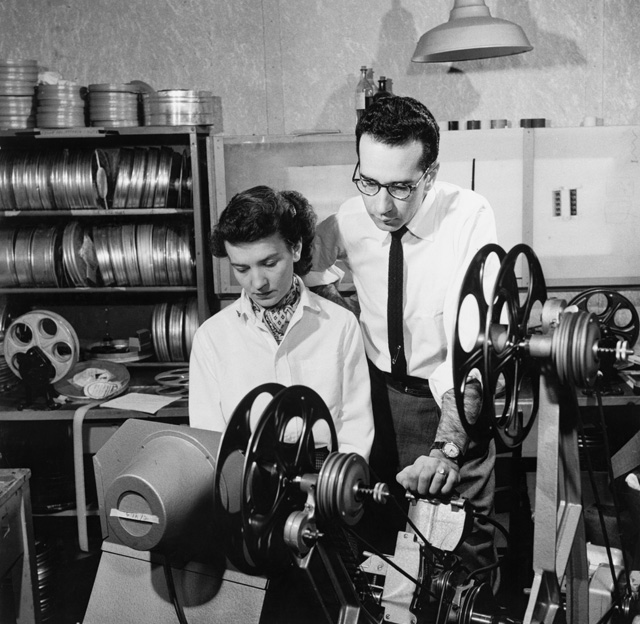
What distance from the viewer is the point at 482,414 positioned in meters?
1.64

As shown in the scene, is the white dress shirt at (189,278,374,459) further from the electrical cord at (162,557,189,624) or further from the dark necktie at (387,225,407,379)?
the electrical cord at (162,557,189,624)

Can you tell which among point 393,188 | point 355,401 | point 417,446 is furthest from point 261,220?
point 417,446

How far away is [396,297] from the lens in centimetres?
254

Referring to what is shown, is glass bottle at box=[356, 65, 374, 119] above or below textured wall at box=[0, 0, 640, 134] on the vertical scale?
below

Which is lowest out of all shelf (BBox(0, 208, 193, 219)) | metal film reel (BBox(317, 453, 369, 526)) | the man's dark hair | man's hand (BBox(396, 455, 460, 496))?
man's hand (BBox(396, 455, 460, 496))

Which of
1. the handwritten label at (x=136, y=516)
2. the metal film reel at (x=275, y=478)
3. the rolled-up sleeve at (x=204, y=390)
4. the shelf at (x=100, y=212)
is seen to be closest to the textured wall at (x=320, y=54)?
the shelf at (x=100, y=212)

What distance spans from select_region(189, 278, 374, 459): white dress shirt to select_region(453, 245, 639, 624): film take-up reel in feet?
2.26

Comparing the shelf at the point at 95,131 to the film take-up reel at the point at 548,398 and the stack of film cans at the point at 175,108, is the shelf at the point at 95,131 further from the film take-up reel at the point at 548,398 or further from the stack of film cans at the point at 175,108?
the film take-up reel at the point at 548,398

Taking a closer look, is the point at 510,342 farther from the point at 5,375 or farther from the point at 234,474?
the point at 5,375

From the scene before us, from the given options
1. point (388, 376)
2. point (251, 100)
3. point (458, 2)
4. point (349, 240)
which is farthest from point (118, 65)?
point (388, 376)

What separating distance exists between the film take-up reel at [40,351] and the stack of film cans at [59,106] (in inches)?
37.5

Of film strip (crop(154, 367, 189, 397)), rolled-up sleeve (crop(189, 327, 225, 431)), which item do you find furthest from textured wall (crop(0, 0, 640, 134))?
rolled-up sleeve (crop(189, 327, 225, 431))

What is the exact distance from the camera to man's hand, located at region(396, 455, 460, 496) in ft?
6.02

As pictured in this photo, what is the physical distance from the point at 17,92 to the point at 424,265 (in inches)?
96.2
